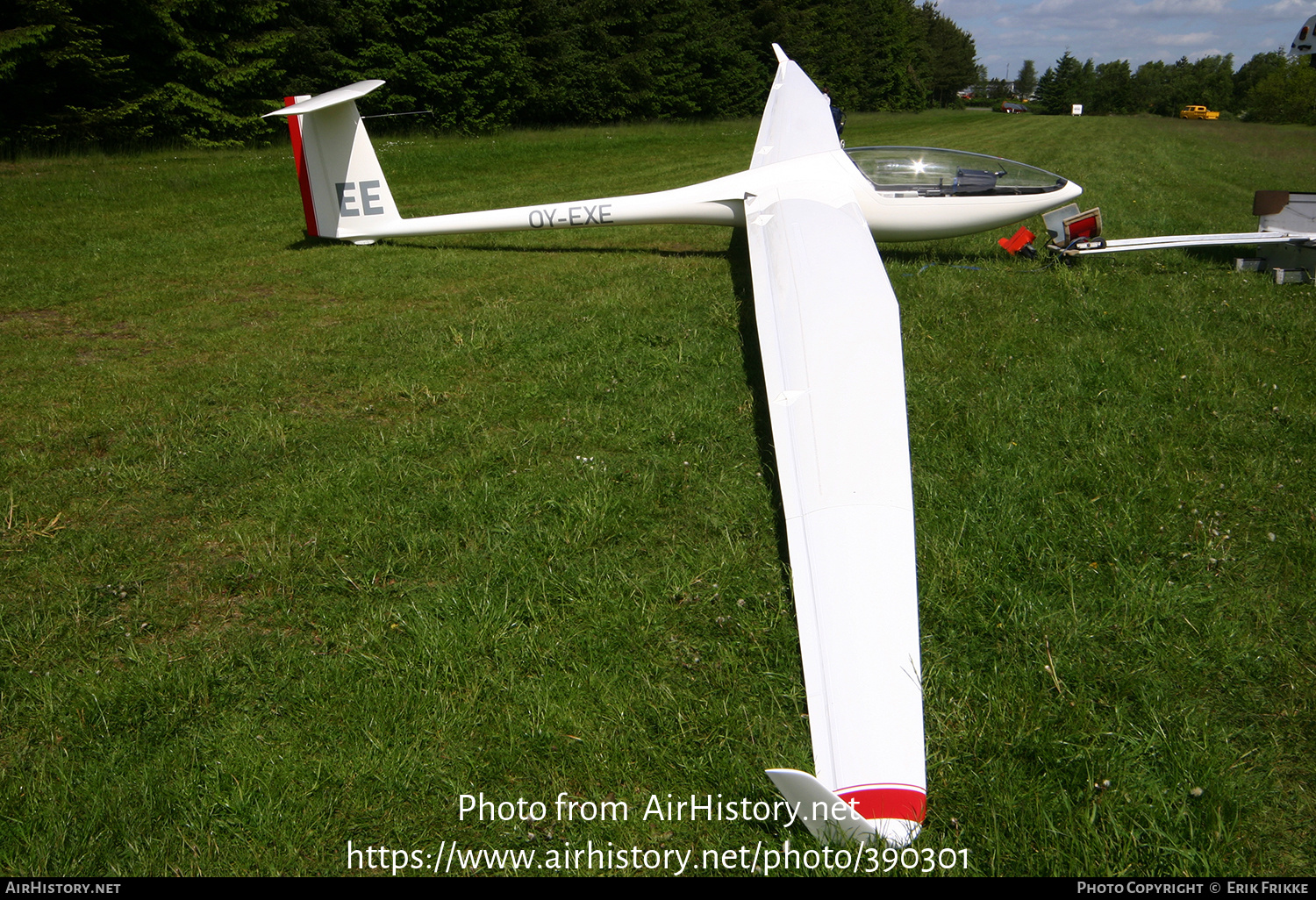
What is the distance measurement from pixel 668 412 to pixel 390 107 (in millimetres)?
25198

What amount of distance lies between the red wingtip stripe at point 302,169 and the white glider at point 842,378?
0.10 ft

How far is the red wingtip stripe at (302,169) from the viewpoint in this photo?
8672 mm

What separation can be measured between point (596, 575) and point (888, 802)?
171cm

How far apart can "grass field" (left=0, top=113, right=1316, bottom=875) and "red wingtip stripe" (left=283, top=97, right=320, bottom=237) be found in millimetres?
2509

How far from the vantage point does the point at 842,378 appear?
3.64 m

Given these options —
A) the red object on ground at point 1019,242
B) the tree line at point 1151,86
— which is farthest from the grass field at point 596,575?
the tree line at point 1151,86

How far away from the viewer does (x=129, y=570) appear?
11.9ft

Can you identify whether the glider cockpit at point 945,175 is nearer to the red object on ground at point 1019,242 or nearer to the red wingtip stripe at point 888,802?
the red object on ground at point 1019,242

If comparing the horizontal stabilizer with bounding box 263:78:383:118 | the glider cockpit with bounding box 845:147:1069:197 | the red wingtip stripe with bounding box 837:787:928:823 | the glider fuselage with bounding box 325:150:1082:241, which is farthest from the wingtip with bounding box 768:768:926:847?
the horizontal stabilizer with bounding box 263:78:383:118

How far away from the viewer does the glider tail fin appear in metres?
8.46

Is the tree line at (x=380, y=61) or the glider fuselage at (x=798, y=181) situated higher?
the tree line at (x=380, y=61)

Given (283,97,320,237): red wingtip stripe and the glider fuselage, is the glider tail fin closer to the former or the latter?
(283,97,320,237): red wingtip stripe
